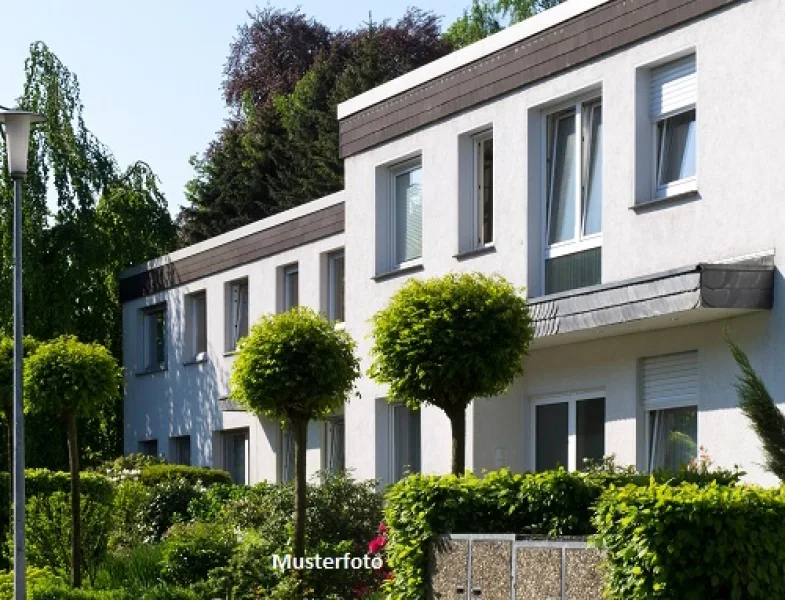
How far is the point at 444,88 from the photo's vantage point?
22.0 meters

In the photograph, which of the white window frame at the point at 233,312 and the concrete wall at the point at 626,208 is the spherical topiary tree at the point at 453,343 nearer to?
the concrete wall at the point at 626,208

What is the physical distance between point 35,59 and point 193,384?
33.6ft

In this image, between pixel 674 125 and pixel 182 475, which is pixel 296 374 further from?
pixel 182 475

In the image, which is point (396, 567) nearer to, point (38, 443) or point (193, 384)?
point (193, 384)

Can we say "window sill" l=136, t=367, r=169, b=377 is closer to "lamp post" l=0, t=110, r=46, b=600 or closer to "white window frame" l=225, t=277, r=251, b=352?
"white window frame" l=225, t=277, r=251, b=352

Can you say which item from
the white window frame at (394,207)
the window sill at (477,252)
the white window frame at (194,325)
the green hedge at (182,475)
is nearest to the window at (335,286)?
the green hedge at (182,475)

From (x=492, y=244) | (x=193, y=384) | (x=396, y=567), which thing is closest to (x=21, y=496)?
(x=396, y=567)

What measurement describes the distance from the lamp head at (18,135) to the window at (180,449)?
17553 millimetres

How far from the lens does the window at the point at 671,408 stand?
58.5ft

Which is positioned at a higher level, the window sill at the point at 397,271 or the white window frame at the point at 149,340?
the window sill at the point at 397,271

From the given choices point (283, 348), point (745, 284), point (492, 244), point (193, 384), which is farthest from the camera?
point (193, 384)

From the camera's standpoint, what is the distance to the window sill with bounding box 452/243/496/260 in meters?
20.9

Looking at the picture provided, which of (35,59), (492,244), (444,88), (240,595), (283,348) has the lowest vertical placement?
(240,595)

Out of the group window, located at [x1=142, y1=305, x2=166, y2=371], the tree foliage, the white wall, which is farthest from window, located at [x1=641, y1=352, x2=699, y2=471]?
window, located at [x1=142, y1=305, x2=166, y2=371]
